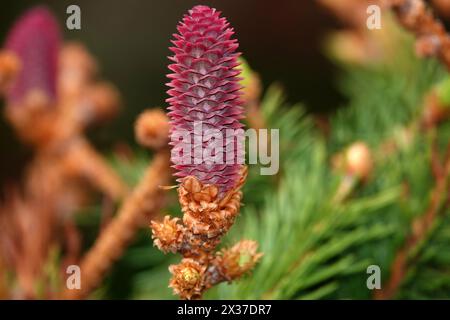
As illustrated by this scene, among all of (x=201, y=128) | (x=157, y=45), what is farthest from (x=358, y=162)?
(x=157, y=45)

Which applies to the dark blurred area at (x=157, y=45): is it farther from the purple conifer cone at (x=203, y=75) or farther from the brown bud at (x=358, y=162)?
the purple conifer cone at (x=203, y=75)

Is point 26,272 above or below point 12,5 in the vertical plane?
below

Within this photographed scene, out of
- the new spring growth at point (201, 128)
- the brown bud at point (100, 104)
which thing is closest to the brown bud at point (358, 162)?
the new spring growth at point (201, 128)

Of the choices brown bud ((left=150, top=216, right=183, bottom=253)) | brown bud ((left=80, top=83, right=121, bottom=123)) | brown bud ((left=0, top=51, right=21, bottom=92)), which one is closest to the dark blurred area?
brown bud ((left=80, top=83, right=121, bottom=123))

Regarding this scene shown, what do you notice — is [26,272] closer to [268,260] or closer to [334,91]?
[268,260]
